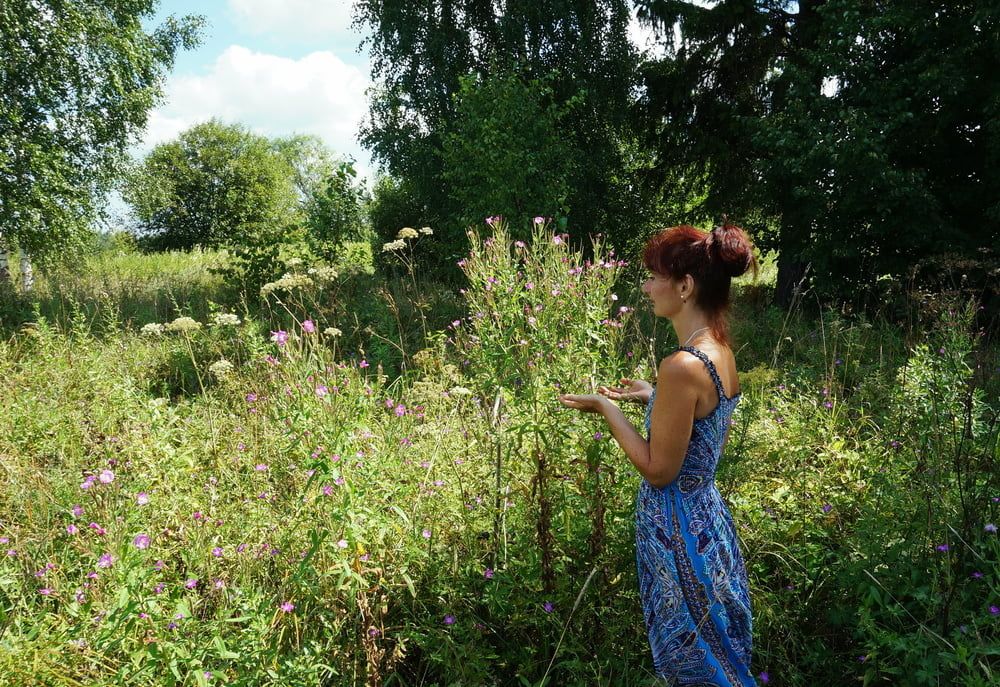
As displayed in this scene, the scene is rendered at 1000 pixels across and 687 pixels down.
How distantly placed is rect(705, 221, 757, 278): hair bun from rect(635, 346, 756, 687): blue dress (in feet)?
1.02

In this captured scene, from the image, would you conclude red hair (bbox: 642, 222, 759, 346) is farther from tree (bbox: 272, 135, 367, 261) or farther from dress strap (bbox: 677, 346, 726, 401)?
tree (bbox: 272, 135, 367, 261)

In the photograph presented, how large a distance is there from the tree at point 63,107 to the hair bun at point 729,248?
11.9 m

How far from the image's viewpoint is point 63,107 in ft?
40.3

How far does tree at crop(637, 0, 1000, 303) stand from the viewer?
8.03m

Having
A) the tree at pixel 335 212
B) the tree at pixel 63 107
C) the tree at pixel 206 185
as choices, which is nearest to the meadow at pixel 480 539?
the tree at pixel 335 212

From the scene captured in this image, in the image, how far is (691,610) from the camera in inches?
88.2

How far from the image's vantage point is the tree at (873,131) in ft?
26.3

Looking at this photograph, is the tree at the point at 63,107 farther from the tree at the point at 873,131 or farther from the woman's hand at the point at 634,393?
the woman's hand at the point at 634,393

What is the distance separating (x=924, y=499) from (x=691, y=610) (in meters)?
1.44

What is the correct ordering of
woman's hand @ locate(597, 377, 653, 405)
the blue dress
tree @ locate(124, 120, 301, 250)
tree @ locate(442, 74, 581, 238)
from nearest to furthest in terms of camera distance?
the blue dress < woman's hand @ locate(597, 377, 653, 405) < tree @ locate(442, 74, 581, 238) < tree @ locate(124, 120, 301, 250)

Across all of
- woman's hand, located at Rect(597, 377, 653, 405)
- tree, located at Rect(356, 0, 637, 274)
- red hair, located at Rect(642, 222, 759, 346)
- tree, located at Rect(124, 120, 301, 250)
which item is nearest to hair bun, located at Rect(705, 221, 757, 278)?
red hair, located at Rect(642, 222, 759, 346)

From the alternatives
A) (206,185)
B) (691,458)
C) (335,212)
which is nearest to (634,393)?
(691,458)

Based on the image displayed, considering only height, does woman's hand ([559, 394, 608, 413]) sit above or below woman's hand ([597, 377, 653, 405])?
above

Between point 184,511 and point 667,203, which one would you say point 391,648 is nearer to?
point 184,511
